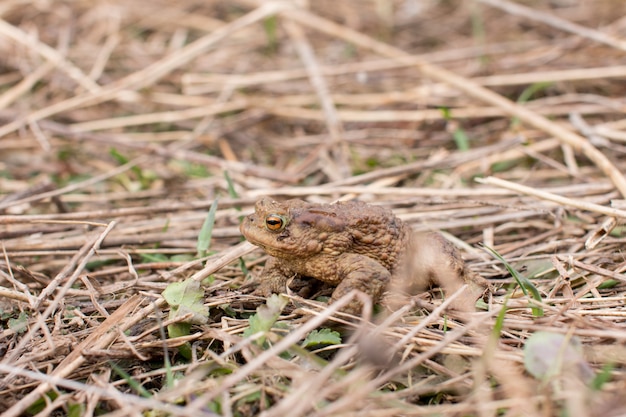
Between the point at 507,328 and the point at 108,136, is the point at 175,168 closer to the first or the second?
the point at 108,136

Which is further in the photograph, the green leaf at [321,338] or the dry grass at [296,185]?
the green leaf at [321,338]

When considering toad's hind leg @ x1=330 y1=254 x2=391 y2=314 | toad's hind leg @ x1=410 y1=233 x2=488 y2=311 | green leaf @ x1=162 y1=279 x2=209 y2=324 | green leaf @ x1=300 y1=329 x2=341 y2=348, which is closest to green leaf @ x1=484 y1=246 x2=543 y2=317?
toad's hind leg @ x1=410 y1=233 x2=488 y2=311

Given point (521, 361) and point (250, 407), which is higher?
point (521, 361)

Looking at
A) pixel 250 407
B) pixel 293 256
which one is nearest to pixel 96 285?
pixel 293 256

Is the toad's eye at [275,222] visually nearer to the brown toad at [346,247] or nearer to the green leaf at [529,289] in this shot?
the brown toad at [346,247]

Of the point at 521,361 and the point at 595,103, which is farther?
the point at 595,103

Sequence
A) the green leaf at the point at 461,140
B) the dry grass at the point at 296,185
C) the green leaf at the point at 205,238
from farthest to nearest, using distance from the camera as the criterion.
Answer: the green leaf at the point at 461,140 → the green leaf at the point at 205,238 → the dry grass at the point at 296,185

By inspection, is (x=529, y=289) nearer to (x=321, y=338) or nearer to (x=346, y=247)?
(x=346, y=247)

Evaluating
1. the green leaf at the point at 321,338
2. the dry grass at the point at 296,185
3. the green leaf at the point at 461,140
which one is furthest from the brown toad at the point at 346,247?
the green leaf at the point at 461,140
